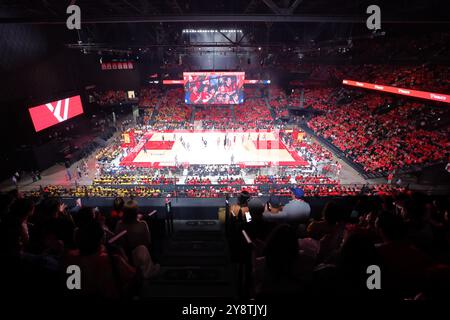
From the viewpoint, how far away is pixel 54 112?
66.1 ft

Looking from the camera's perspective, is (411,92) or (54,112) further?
(411,92)

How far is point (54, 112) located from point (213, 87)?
18434mm

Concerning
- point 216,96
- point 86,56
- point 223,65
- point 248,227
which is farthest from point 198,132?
point 248,227

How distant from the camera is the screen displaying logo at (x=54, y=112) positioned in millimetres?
18547

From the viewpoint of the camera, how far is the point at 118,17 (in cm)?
676

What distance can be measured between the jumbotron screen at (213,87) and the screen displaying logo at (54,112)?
45.6ft

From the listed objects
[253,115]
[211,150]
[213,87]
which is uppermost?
[213,87]

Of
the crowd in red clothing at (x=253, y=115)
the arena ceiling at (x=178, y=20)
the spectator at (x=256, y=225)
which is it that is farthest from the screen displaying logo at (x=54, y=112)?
the spectator at (x=256, y=225)

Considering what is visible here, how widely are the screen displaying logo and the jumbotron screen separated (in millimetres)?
13911

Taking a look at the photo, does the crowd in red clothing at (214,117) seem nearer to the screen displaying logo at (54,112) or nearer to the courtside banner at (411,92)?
the screen displaying logo at (54,112)

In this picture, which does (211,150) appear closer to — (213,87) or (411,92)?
(213,87)

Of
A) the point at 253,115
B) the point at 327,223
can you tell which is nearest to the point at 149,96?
the point at 253,115

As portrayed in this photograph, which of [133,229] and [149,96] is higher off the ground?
[149,96]
